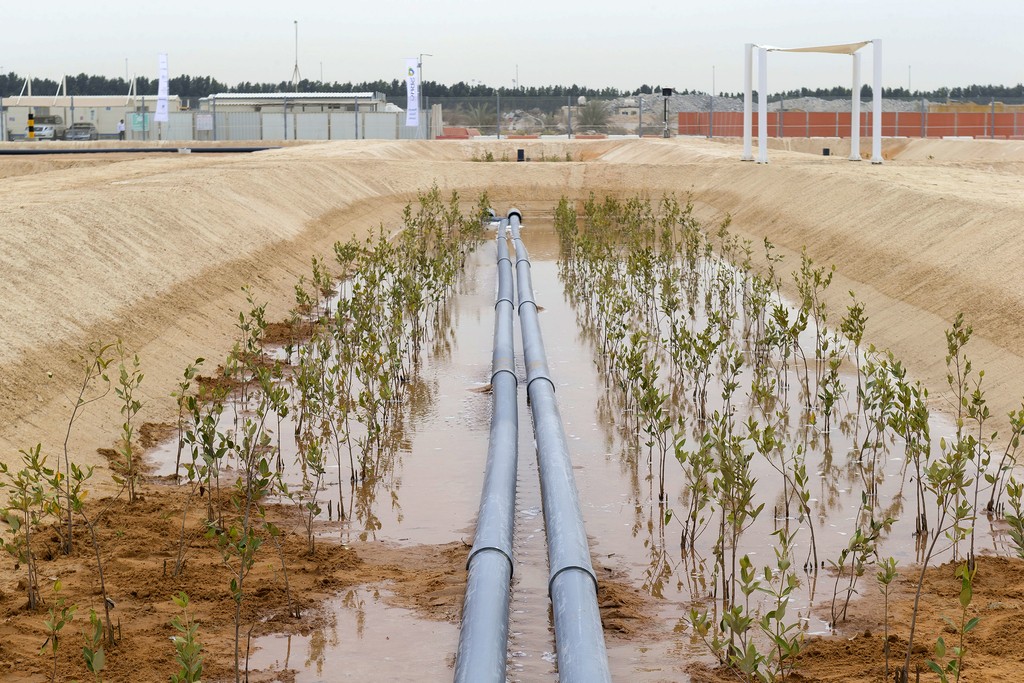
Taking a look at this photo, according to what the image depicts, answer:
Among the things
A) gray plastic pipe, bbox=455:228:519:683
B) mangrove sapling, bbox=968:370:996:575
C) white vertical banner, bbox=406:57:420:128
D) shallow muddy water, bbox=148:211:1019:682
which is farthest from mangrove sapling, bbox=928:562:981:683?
white vertical banner, bbox=406:57:420:128

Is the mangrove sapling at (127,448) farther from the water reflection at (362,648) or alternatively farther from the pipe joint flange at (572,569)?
the pipe joint flange at (572,569)

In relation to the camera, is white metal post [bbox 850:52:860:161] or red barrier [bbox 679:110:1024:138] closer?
white metal post [bbox 850:52:860:161]

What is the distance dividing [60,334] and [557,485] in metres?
5.28

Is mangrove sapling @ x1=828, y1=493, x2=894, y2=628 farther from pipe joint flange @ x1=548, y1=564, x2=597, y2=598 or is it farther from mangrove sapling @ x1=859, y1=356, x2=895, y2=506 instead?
mangrove sapling @ x1=859, y1=356, x2=895, y2=506

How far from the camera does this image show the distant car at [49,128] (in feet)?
189

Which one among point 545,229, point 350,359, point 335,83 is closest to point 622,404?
point 350,359

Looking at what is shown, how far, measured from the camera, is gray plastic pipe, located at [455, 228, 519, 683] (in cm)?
483

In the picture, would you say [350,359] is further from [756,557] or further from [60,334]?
[756,557]

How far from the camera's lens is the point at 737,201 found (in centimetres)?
2595

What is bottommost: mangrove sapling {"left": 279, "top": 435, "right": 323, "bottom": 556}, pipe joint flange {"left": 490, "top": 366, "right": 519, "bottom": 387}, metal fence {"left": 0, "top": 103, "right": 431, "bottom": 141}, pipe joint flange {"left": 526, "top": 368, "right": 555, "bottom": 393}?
mangrove sapling {"left": 279, "top": 435, "right": 323, "bottom": 556}

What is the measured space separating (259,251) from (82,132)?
44877 millimetres

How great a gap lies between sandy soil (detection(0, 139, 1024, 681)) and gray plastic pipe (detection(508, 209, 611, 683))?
2.13 feet

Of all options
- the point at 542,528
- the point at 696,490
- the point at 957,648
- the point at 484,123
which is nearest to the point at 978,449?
the point at 696,490

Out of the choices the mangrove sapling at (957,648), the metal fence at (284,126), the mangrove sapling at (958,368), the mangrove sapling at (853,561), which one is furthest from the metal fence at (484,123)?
the mangrove sapling at (957,648)
